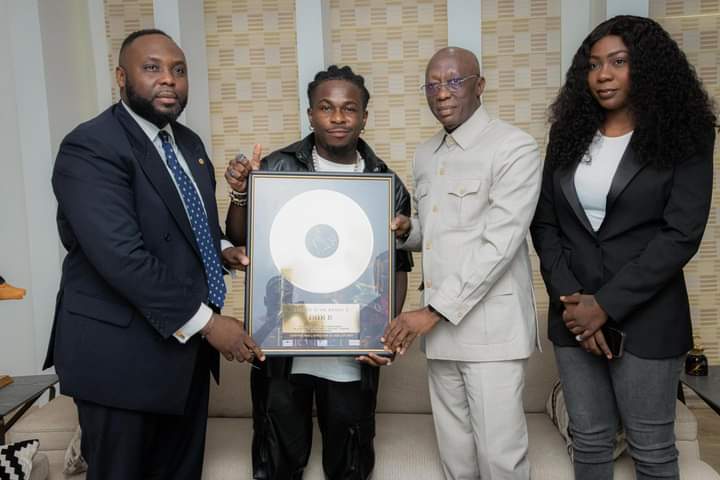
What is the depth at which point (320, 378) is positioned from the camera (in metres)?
2.20

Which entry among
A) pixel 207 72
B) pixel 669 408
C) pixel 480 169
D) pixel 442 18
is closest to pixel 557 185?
pixel 480 169

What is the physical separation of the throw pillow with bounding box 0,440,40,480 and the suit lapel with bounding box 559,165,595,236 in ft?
6.43

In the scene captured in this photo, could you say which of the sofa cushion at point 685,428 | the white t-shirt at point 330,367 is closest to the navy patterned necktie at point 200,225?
the white t-shirt at point 330,367

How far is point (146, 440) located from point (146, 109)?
985mm

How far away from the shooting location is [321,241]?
2102 millimetres

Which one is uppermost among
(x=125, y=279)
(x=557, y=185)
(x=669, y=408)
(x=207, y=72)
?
(x=207, y=72)

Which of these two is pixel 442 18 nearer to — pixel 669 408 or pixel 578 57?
pixel 578 57

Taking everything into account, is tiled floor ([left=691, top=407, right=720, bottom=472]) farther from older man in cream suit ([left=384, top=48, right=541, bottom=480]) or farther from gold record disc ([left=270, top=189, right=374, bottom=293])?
gold record disc ([left=270, top=189, right=374, bottom=293])

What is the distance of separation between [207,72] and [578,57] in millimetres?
3295

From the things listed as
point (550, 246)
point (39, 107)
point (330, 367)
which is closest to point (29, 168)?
point (39, 107)

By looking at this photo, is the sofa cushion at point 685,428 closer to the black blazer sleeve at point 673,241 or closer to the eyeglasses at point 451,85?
the black blazer sleeve at point 673,241

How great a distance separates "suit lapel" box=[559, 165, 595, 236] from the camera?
199cm

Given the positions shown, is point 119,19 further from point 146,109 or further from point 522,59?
point 146,109

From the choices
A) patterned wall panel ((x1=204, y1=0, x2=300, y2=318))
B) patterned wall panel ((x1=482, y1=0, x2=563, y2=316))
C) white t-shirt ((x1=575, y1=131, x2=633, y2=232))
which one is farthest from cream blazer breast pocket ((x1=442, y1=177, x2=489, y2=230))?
patterned wall panel ((x1=204, y1=0, x2=300, y2=318))
